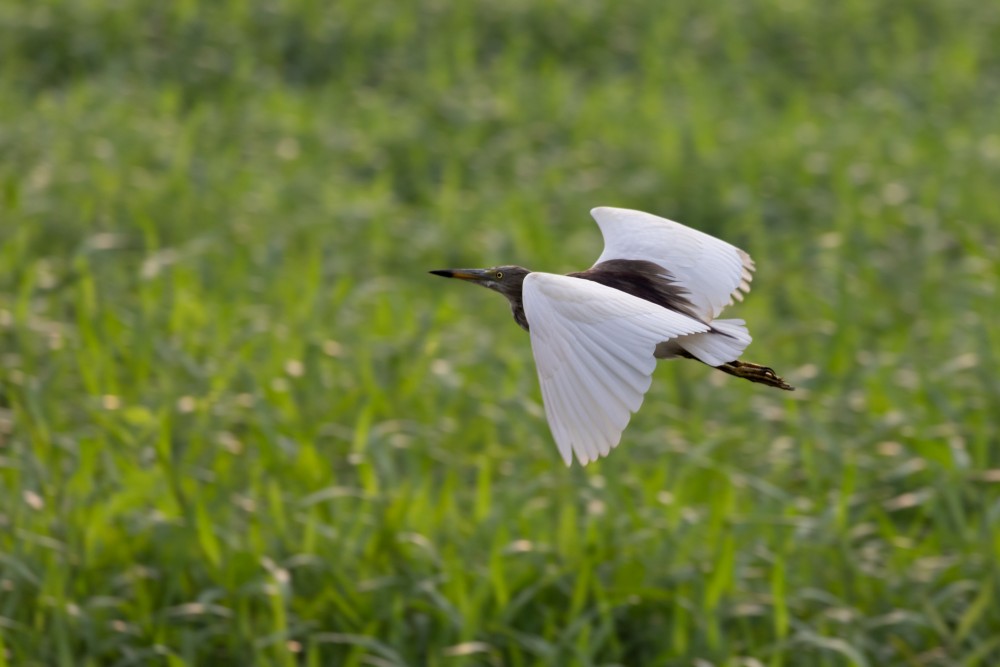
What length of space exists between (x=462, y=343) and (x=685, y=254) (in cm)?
243

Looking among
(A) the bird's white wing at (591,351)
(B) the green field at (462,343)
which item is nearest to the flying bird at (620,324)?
(A) the bird's white wing at (591,351)

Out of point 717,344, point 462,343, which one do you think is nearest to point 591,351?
point 717,344

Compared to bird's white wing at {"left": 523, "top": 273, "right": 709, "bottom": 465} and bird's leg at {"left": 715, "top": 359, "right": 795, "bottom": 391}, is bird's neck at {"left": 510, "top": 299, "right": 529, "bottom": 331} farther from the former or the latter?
bird's leg at {"left": 715, "top": 359, "right": 795, "bottom": 391}

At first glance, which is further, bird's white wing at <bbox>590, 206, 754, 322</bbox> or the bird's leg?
bird's white wing at <bbox>590, 206, 754, 322</bbox>

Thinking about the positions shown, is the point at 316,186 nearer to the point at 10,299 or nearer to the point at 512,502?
the point at 10,299

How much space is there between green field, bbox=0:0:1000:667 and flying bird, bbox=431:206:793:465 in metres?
1.18

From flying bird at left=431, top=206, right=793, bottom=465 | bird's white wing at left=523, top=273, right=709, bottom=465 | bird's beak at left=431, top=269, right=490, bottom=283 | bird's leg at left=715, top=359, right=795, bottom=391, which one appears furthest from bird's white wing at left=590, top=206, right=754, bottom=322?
bird's white wing at left=523, top=273, right=709, bottom=465

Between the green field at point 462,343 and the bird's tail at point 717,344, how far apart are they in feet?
4.53

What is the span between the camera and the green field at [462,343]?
12.7 ft

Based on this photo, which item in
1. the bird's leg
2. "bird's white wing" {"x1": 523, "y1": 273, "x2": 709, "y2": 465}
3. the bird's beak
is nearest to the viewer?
"bird's white wing" {"x1": 523, "y1": 273, "x2": 709, "y2": 465}

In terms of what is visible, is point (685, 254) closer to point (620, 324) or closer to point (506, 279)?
point (506, 279)

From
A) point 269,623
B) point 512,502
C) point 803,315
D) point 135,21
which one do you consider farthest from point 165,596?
point 135,21

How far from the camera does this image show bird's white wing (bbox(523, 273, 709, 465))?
2.25 m

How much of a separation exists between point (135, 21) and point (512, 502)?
17.4 ft
